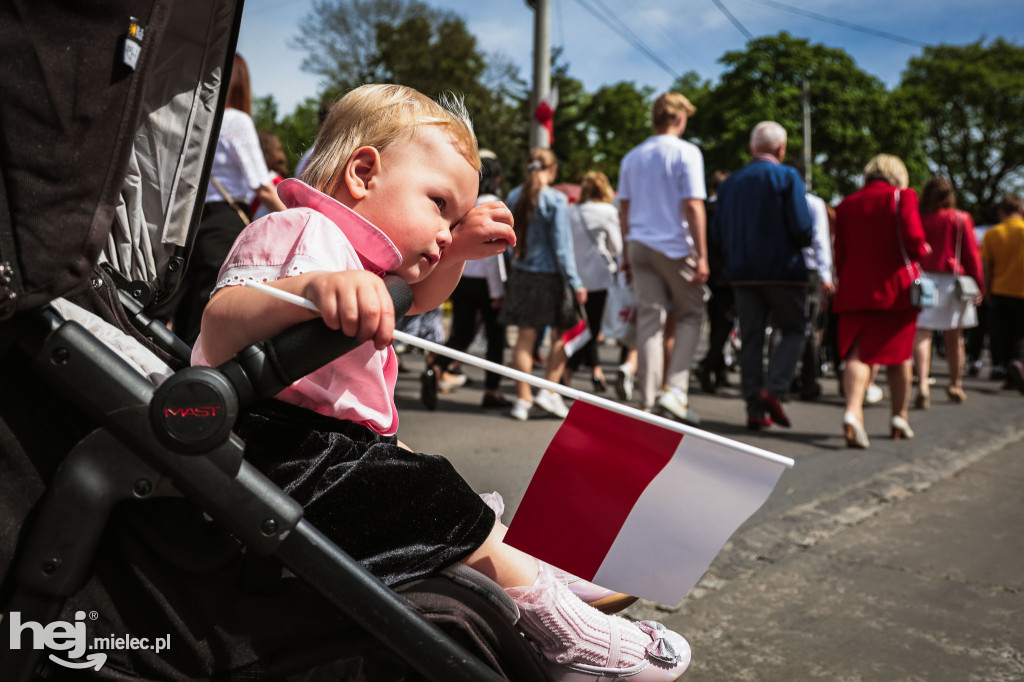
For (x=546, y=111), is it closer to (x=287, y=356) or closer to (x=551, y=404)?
(x=551, y=404)

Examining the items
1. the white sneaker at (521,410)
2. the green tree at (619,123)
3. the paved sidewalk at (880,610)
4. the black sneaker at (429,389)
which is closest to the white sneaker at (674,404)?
the white sneaker at (521,410)

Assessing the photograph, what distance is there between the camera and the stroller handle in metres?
1.18

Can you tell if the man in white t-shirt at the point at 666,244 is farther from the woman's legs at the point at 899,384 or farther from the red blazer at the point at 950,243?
the red blazer at the point at 950,243

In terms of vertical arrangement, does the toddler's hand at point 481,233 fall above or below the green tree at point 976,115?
below

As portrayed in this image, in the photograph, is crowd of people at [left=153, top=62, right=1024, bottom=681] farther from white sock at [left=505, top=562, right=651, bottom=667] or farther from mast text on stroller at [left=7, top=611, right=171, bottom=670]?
mast text on stroller at [left=7, top=611, right=171, bottom=670]

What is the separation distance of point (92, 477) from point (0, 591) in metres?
0.20

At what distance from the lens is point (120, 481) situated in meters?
1.17

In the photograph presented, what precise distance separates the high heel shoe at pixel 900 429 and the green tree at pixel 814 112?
111 ft

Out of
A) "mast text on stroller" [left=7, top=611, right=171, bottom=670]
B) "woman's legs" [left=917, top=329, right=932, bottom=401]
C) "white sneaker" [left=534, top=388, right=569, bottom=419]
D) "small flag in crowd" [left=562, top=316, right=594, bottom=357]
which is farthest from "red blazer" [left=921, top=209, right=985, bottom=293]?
"mast text on stroller" [left=7, top=611, right=171, bottom=670]

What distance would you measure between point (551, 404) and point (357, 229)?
4919 millimetres

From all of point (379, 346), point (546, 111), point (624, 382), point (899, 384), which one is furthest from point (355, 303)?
point (546, 111)

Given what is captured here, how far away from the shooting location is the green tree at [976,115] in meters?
52.3

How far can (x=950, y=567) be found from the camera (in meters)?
3.61

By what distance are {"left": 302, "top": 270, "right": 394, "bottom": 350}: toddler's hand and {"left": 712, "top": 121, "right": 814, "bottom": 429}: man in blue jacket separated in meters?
5.39
